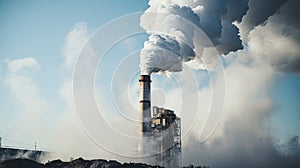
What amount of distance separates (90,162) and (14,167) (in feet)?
38.0

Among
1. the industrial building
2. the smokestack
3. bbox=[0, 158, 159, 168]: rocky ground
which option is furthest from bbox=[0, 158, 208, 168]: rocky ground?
the smokestack

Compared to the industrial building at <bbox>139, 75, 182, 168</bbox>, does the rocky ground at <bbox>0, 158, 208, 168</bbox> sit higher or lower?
lower

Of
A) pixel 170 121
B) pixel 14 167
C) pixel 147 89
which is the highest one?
pixel 147 89

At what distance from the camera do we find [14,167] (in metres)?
50.8

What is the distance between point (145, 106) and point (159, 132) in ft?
20.2

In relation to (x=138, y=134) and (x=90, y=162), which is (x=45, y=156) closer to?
(x=90, y=162)

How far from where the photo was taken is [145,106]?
177 feet

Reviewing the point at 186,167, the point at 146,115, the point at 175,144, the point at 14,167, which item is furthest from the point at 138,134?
the point at 14,167

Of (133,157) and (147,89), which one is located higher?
Answer: (147,89)

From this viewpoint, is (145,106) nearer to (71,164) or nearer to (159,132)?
(159,132)

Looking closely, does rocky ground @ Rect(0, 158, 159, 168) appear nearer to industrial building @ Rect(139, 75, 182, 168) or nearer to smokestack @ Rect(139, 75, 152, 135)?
industrial building @ Rect(139, 75, 182, 168)

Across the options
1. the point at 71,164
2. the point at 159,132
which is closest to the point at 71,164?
the point at 71,164

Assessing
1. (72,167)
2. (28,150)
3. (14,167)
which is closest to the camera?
(14,167)

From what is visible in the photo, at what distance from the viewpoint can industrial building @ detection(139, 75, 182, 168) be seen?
5412 cm
